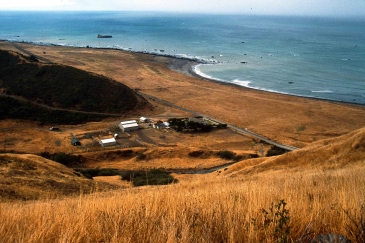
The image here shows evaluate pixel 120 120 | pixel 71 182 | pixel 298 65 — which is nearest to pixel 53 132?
pixel 120 120

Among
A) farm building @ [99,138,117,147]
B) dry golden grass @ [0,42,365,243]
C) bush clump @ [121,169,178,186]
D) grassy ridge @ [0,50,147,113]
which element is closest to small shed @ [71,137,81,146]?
dry golden grass @ [0,42,365,243]

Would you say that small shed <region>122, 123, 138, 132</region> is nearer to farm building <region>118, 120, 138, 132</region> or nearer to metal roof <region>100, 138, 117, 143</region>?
farm building <region>118, 120, 138, 132</region>

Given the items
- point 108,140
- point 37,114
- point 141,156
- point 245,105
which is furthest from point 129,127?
point 245,105

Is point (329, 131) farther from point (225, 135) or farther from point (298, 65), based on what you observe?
point (298, 65)

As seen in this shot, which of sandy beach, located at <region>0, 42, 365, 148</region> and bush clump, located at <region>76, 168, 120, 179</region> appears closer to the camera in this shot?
bush clump, located at <region>76, 168, 120, 179</region>

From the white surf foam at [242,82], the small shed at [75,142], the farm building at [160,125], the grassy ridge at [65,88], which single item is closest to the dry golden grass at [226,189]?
the small shed at [75,142]

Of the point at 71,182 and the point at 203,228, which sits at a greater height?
the point at 203,228

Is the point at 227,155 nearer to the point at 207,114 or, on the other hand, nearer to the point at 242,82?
the point at 207,114
